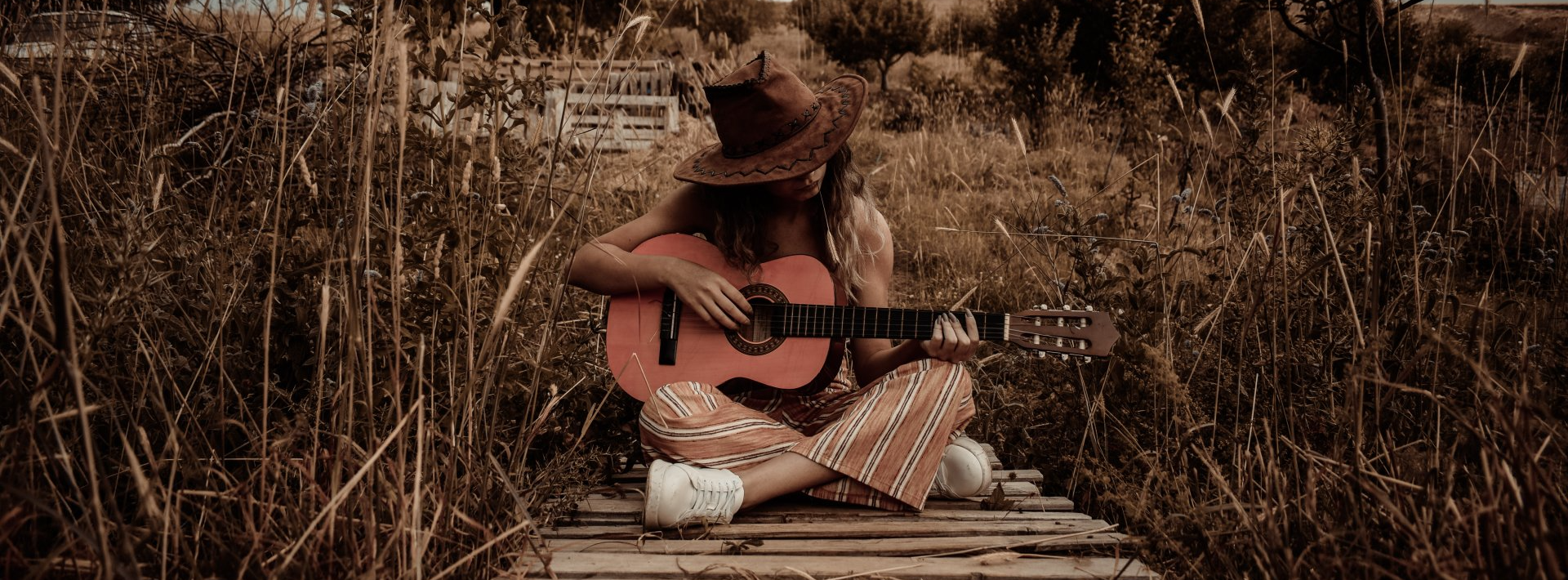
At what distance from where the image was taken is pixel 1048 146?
7879 millimetres

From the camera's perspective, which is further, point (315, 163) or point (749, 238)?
point (315, 163)

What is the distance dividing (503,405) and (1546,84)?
847 cm

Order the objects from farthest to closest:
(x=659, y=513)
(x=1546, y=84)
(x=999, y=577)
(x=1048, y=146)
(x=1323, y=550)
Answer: (x=1048, y=146), (x=1546, y=84), (x=659, y=513), (x=999, y=577), (x=1323, y=550)

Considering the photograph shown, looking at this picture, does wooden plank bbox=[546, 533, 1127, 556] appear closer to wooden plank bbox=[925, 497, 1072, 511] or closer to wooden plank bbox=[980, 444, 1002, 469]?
wooden plank bbox=[925, 497, 1072, 511]

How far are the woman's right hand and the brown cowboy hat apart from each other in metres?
0.26

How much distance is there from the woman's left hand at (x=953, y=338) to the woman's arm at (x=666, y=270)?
1.70 ft

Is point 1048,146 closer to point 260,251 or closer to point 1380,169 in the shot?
point 1380,169

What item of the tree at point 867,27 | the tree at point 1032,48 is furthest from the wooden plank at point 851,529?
the tree at point 867,27

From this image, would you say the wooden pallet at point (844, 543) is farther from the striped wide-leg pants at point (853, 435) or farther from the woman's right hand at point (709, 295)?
the woman's right hand at point (709, 295)

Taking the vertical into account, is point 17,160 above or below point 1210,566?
above

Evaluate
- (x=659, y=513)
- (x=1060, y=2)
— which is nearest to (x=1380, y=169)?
(x=659, y=513)

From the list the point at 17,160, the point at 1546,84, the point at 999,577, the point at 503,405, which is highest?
the point at 1546,84

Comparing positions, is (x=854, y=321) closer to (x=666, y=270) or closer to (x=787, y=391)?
(x=787, y=391)

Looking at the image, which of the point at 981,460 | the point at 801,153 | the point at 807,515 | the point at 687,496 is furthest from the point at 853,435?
the point at 801,153
